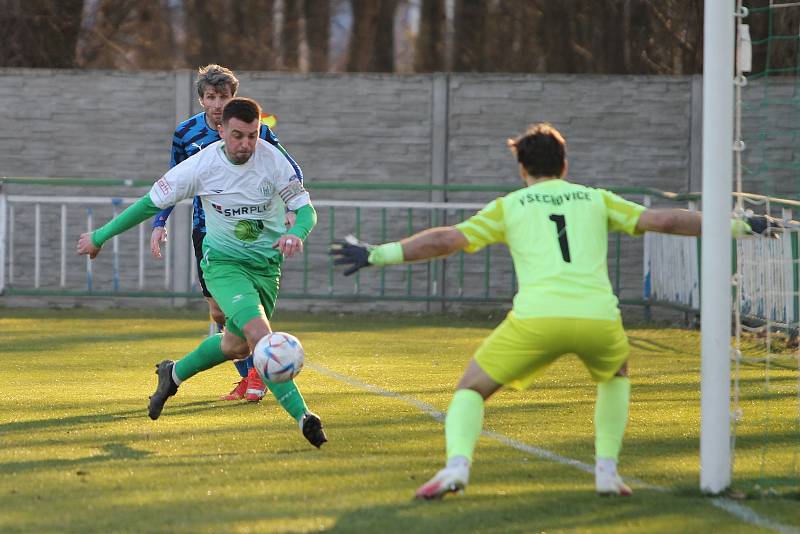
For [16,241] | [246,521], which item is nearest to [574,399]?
[246,521]

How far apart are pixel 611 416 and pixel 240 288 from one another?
8.26 ft

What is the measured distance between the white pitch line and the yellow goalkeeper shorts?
0.69 m

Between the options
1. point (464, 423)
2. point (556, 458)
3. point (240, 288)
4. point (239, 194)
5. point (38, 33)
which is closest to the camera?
point (464, 423)

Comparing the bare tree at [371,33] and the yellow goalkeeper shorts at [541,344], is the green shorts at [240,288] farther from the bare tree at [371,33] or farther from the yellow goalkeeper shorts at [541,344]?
the bare tree at [371,33]

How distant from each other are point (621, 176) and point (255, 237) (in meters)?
10.5

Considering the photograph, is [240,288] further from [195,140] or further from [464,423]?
[464,423]

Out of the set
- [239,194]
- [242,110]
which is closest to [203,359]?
[239,194]

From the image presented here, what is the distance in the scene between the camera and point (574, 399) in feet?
30.5

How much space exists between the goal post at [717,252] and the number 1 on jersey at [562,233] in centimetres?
60

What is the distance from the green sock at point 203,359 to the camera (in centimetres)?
806

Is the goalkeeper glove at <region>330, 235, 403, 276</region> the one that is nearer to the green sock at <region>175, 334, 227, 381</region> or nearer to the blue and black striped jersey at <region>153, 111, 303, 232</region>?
the green sock at <region>175, 334, 227, 381</region>

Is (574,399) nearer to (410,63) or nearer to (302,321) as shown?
(302,321)

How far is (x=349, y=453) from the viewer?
6875 mm

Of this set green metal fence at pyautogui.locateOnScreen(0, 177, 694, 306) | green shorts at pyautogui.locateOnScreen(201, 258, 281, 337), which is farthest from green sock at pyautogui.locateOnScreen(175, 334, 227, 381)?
green metal fence at pyautogui.locateOnScreen(0, 177, 694, 306)
